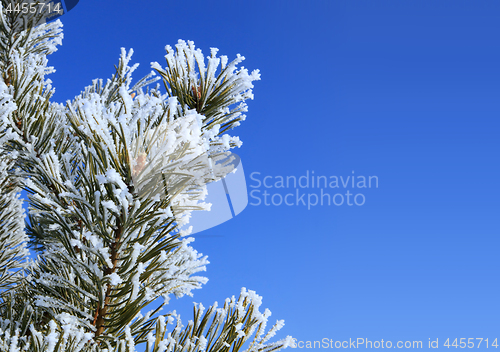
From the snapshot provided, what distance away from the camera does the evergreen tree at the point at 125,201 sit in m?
1.48

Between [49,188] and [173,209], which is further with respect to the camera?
[49,188]

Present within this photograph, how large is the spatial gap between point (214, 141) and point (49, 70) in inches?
80.8

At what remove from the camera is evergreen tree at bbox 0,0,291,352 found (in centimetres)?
148

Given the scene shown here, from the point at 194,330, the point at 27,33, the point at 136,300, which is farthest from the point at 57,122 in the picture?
the point at 194,330

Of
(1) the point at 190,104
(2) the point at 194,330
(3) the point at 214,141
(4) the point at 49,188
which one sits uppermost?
(1) the point at 190,104

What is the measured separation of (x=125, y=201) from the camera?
4.69 ft

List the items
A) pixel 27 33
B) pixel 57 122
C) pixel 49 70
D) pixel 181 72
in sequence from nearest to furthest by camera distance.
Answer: pixel 181 72 < pixel 57 122 < pixel 27 33 < pixel 49 70

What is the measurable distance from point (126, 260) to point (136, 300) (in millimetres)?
197

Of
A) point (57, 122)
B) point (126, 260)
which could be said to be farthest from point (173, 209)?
point (57, 122)

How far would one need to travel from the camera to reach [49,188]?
1.96 metres

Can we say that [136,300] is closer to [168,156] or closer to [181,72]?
[168,156]

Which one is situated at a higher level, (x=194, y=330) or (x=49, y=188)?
(x=49, y=188)

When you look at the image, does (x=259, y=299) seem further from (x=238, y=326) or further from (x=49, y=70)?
Result: (x=49, y=70)

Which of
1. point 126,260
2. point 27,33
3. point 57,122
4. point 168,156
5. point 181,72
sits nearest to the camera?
point 168,156
